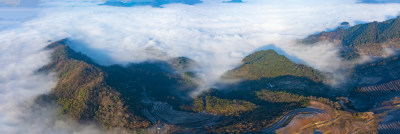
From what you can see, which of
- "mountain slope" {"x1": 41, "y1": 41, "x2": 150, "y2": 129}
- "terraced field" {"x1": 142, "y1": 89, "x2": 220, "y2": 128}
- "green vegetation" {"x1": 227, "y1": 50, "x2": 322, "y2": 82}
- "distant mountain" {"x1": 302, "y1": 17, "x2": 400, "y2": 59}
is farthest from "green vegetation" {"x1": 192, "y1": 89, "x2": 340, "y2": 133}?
"distant mountain" {"x1": 302, "y1": 17, "x2": 400, "y2": 59}

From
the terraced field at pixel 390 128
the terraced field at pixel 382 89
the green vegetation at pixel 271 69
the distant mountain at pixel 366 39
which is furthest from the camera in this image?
the distant mountain at pixel 366 39

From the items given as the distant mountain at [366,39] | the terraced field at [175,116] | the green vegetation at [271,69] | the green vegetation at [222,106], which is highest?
the distant mountain at [366,39]

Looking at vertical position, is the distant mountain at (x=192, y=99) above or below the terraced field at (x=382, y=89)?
below

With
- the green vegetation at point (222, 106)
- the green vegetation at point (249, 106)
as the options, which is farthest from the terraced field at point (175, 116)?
the green vegetation at point (249, 106)

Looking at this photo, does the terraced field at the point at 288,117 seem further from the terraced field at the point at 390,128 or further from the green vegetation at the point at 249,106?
the terraced field at the point at 390,128

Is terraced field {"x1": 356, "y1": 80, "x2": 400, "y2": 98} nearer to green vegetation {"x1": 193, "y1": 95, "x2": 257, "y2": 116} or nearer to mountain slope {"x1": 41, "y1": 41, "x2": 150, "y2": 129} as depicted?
green vegetation {"x1": 193, "y1": 95, "x2": 257, "y2": 116}

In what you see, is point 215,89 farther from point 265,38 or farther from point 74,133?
point 265,38
